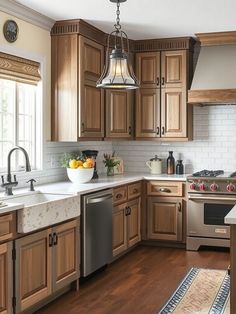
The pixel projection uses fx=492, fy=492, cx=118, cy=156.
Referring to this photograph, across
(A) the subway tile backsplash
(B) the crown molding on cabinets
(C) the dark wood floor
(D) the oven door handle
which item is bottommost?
(C) the dark wood floor

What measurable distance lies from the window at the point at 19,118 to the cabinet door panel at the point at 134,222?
1306 millimetres

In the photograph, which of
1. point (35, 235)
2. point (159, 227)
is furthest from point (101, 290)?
point (159, 227)

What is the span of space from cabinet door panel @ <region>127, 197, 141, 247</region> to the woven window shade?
1.82 m

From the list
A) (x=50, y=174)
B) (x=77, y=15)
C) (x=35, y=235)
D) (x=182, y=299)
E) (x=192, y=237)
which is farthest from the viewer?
(x=192, y=237)

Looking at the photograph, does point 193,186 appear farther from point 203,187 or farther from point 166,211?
point 166,211

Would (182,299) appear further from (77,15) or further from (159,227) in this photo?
(77,15)

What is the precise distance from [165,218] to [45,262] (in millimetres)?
2462

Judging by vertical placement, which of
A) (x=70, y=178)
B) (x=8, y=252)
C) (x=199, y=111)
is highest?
(x=199, y=111)

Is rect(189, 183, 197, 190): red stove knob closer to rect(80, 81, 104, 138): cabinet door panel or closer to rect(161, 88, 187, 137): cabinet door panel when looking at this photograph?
rect(161, 88, 187, 137): cabinet door panel

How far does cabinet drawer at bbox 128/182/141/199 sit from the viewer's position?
571cm

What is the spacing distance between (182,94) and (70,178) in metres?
1.95

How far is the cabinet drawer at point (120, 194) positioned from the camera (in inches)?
207

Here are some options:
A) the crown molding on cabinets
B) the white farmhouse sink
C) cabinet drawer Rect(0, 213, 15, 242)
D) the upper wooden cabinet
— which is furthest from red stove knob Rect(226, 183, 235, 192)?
cabinet drawer Rect(0, 213, 15, 242)

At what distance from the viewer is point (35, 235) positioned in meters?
3.72
